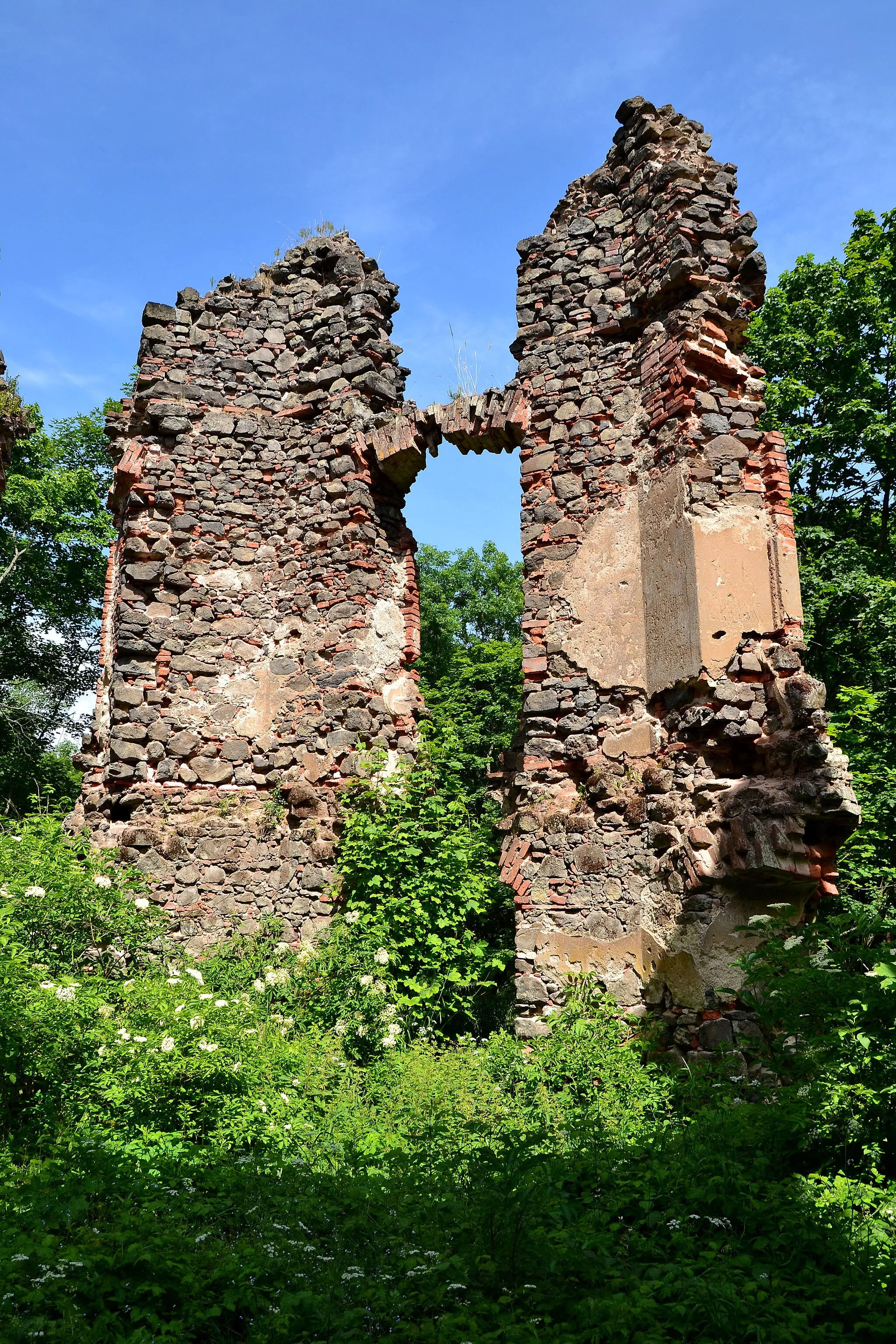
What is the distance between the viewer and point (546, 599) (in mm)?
7988

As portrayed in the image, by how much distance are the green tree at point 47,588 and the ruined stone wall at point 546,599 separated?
9.62 metres

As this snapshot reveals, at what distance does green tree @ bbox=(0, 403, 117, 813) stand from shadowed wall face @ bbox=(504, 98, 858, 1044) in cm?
1293

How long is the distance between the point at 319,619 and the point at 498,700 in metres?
8.53

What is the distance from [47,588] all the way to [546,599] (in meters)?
14.1

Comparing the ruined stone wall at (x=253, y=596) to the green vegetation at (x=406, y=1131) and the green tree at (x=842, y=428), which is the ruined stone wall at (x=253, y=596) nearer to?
the green vegetation at (x=406, y=1131)

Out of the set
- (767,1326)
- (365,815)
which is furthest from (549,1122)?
(365,815)

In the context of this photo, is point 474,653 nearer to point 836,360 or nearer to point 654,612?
point 836,360

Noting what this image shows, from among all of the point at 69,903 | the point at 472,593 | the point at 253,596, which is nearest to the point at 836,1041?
the point at 69,903

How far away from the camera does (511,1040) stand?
22.3 feet

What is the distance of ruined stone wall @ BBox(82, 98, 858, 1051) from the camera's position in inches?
266

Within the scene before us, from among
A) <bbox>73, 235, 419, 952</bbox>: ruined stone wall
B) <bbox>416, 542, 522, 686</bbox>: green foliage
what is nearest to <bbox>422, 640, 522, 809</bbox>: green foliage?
<bbox>416, 542, 522, 686</bbox>: green foliage

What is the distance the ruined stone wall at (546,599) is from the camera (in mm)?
6762

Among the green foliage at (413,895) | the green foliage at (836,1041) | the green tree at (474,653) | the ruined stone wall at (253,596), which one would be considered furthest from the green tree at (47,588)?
the green foliage at (836,1041)

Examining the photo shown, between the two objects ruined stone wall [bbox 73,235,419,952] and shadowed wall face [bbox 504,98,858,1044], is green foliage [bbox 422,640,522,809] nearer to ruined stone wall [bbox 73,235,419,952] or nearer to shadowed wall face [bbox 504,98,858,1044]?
ruined stone wall [bbox 73,235,419,952]
